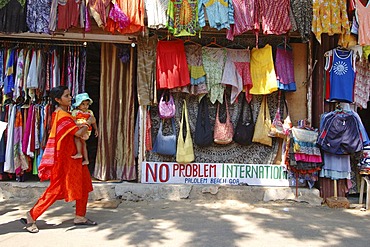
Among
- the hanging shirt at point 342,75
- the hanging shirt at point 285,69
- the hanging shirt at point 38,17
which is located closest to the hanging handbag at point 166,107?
the hanging shirt at point 285,69

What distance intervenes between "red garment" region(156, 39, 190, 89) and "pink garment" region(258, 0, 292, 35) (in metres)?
1.38

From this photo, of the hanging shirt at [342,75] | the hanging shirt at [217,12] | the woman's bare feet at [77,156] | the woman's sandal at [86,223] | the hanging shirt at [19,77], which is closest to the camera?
the woman's bare feet at [77,156]

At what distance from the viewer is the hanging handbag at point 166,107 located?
221 inches

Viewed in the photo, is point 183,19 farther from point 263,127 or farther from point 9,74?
point 9,74

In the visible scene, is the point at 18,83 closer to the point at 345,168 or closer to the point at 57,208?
the point at 57,208

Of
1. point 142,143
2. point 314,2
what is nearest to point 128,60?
point 142,143

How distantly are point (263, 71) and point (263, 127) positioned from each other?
937 mm

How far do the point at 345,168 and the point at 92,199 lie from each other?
3987 millimetres

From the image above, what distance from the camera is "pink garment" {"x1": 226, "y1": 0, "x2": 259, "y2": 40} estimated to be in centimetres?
521

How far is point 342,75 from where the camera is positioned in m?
5.35

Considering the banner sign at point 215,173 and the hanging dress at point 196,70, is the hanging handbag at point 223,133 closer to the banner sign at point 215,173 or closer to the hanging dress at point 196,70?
the banner sign at point 215,173

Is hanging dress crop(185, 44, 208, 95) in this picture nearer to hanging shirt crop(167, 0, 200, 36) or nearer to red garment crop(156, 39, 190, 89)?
red garment crop(156, 39, 190, 89)

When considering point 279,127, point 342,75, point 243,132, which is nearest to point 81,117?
point 243,132

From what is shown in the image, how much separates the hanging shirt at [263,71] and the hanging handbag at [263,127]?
1.12ft
